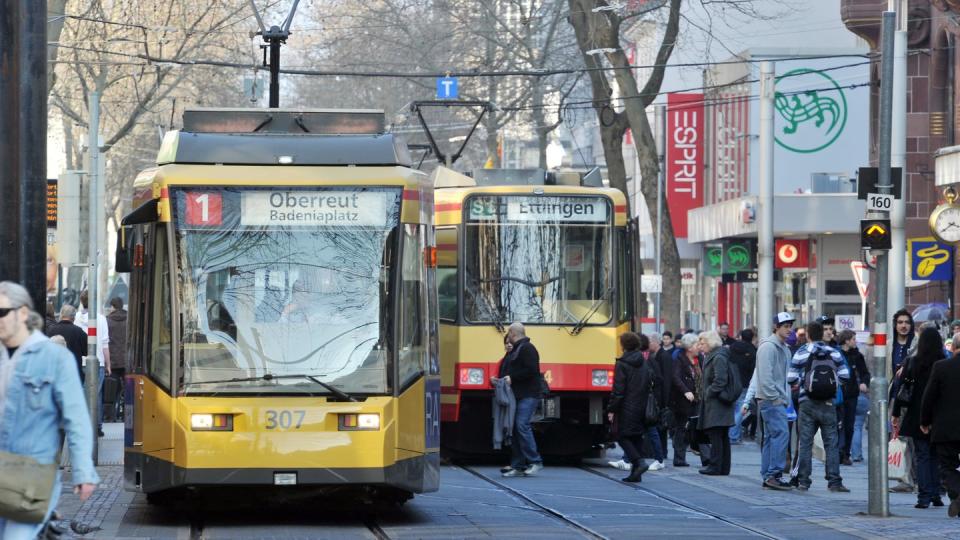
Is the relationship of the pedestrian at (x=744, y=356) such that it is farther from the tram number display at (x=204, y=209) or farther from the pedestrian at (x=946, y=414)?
the tram number display at (x=204, y=209)

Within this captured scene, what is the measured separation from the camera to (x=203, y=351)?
44.5 feet

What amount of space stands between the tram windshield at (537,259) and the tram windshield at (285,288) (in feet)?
23.5

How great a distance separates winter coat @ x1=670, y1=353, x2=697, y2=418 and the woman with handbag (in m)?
13.8

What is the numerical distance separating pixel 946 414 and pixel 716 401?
4670 millimetres

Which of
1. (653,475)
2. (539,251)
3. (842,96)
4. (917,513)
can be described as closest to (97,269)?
(539,251)

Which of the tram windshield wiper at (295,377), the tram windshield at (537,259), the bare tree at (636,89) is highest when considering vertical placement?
the bare tree at (636,89)

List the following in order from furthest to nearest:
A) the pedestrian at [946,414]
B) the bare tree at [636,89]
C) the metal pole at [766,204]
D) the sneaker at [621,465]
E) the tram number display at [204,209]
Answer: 1. the bare tree at [636,89]
2. the metal pole at [766,204]
3. the sneaker at [621,465]
4. the pedestrian at [946,414]
5. the tram number display at [204,209]

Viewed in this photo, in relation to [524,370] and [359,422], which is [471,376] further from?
[359,422]

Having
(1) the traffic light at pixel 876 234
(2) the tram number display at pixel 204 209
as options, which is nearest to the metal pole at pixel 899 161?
(1) the traffic light at pixel 876 234

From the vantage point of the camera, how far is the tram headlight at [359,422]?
1348 cm

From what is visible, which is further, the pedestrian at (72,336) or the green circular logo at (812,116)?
the green circular logo at (812,116)

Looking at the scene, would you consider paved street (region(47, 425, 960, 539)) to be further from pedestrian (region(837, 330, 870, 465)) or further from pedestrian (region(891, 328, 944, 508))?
pedestrian (region(837, 330, 870, 465))

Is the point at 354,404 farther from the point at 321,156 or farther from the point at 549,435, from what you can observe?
the point at 549,435

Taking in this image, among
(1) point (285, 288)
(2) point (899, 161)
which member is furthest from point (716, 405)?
(2) point (899, 161)
